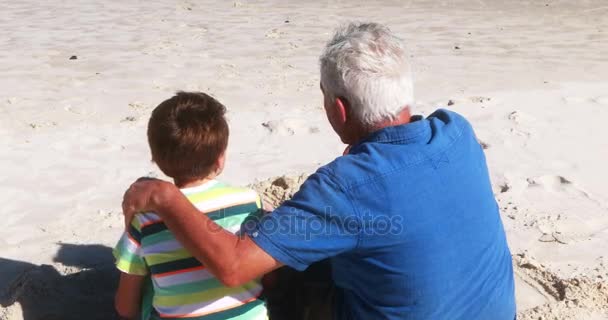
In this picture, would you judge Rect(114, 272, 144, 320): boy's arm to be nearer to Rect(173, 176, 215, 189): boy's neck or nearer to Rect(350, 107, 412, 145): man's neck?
Rect(173, 176, 215, 189): boy's neck

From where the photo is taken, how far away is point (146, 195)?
1.88m

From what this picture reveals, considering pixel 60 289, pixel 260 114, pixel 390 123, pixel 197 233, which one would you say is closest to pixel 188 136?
pixel 197 233

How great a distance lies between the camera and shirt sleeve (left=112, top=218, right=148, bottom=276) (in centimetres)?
207

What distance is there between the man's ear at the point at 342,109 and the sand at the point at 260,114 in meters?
1.18

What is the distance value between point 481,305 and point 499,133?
2.47 m

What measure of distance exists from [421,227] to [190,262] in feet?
2.04

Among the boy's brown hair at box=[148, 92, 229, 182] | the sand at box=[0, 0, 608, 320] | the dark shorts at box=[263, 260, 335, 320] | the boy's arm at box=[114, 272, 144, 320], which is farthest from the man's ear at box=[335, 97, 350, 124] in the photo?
the sand at box=[0, 0, 608, 320]

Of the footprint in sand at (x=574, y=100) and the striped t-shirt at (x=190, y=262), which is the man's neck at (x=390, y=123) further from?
the footprint in sand at (x=574, y=100)

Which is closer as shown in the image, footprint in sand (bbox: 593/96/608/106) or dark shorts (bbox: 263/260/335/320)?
dark shorts (bbox: 263/260/335/320)

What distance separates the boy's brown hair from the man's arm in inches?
4.3

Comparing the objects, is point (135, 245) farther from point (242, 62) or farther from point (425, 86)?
point (242, 62)

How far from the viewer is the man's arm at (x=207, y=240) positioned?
178 centimetres

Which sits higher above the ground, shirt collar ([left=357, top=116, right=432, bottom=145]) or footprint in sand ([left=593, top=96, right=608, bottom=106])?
shirt collar ([left=357, top=116, right=432, bottom=145])

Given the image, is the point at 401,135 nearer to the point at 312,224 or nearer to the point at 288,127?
the point at 312,224
